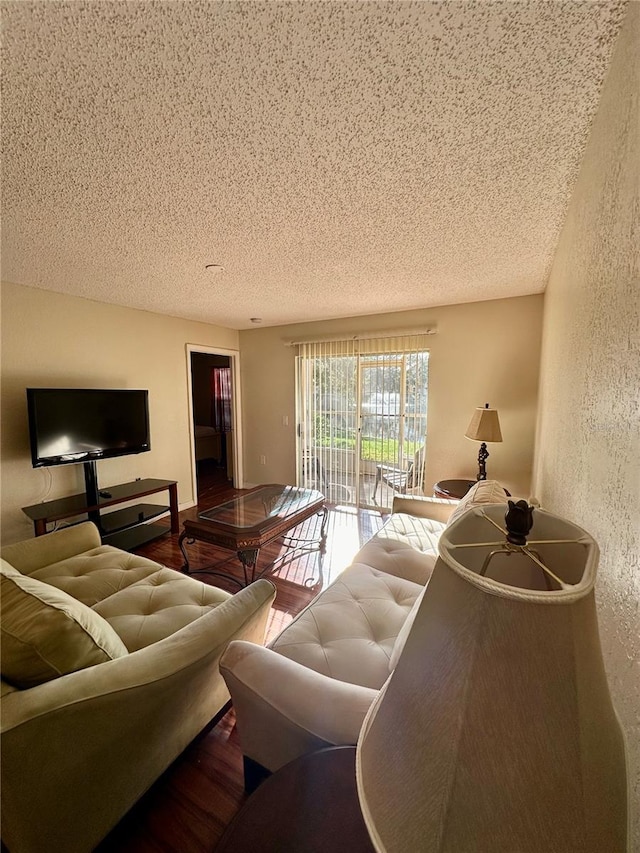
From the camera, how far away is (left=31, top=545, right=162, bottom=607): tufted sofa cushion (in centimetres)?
154

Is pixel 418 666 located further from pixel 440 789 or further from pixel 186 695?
pixel 186 695

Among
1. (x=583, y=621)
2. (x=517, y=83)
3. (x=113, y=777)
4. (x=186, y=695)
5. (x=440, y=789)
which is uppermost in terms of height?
(x=517, y=83)

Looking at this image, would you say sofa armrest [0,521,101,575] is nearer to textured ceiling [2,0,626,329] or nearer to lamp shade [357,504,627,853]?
textured ceiling [2,0,626,329]

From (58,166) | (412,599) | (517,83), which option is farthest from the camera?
(412,599)

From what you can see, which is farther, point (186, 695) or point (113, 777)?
point (186, 695)

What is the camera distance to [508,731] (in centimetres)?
31

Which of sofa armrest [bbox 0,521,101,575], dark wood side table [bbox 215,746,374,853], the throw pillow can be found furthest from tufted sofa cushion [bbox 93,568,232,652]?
dark wood side table [bbox 215,746,374,853]

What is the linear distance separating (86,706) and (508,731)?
39.9 inches

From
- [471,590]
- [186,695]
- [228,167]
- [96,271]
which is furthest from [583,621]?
[96,271]

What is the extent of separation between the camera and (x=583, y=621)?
31cm

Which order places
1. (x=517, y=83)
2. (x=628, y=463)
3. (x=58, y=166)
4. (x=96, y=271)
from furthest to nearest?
(x=96, y=271) < (x=58, y=166) < (x=517, y=83) < (x=628, y=463)

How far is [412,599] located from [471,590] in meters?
1.34

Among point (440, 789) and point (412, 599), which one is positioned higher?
point (440, 789)

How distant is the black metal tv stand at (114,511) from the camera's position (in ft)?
8.16
